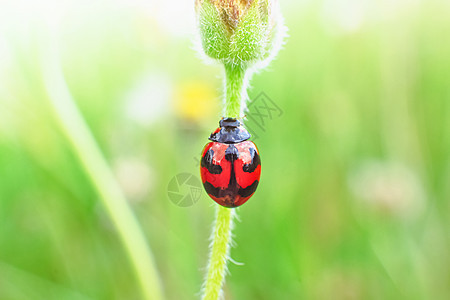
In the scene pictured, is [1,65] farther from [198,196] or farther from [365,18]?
[365,18]

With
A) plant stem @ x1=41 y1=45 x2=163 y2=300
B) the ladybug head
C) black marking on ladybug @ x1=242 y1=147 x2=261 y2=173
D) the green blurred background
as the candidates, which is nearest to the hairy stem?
black marking on ladybug @ x1=242 y1=147 x2=261 y2=173

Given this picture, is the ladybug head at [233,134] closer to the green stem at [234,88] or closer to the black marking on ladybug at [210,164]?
the black marking on ladybug at [210,164]

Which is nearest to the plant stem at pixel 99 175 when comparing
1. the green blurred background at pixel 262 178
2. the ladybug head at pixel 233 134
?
the green blurred background at pixel 262 178

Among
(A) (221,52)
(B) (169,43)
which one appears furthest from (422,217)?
(A) (221,52)

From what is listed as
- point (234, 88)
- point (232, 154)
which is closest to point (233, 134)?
point (232, 154)

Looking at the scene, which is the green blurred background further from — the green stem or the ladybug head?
the green stem

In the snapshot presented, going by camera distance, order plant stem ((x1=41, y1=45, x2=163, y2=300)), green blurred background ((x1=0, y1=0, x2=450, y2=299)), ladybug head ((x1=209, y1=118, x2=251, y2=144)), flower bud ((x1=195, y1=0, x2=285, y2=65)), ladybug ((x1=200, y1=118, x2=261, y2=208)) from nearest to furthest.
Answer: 1. flower bud ((x1=195, y1=0, x2=285, y2=65))
2. ladybug ((x1=200, y1=118, x2=261, y2=208))
3. ladybug head ((x1=209, y1=118, x2=251, y2=144))
4. plant stem ((x1=41, y1=45, x2=163, y2=300))
5. green blurred background ((x1=0, y1=0, x2=450, y2=299))
